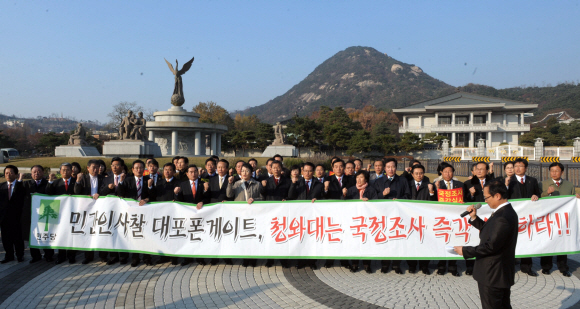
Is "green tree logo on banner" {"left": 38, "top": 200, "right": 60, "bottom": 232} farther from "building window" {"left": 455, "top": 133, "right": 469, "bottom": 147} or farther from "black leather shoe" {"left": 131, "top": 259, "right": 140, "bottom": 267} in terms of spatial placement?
"building window" {"left": 455, "top": 133, "right": 469, "bottom": 147}

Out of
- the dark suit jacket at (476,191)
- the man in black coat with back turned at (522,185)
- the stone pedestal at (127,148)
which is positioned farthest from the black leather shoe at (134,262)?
the stone pedestal at (127,148)

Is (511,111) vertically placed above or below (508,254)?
above

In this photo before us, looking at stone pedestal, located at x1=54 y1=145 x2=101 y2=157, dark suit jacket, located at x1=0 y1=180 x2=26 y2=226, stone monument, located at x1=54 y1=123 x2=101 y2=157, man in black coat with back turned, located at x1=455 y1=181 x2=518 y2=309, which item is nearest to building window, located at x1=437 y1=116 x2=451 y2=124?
stone monument, located at x1=54 y1=123 x2=101 y2=157

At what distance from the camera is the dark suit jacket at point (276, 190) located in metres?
5.54

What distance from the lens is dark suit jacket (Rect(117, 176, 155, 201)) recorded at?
5.35 m

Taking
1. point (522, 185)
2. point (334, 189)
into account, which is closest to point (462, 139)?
point (522, 185)

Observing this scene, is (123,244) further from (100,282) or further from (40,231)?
(40,231)

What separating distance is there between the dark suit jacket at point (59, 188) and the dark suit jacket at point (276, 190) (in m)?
3.28

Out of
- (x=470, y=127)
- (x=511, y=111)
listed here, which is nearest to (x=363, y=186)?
(x=470, y=127)

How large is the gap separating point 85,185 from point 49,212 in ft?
2.10

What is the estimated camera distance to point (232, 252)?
491 centimetres

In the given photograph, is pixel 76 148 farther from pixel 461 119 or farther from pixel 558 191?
pixel 461 119

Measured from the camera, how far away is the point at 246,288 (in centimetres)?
431

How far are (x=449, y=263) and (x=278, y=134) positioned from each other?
72.8 ft
